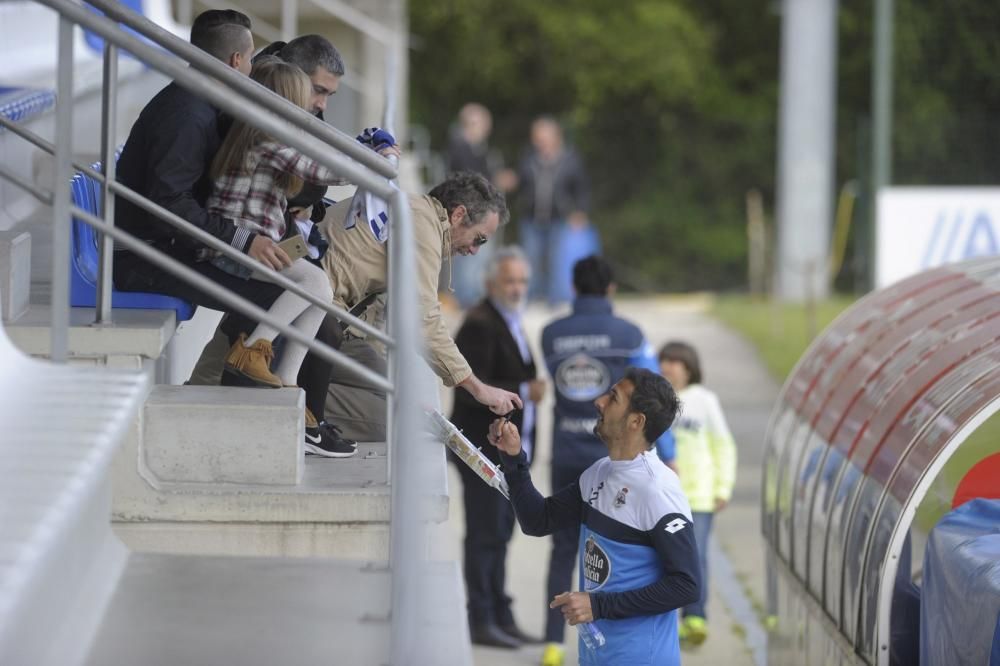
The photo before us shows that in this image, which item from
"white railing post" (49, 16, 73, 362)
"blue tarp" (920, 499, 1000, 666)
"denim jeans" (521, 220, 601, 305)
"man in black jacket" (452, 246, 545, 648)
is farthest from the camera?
"denim jeans" (521, 220, 601, 305)

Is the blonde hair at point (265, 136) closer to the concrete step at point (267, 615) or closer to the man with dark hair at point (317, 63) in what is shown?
the man with dark hair at point (317, 63)

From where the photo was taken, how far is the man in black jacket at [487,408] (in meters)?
7.96

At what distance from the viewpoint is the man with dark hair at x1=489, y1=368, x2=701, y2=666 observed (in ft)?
16.0

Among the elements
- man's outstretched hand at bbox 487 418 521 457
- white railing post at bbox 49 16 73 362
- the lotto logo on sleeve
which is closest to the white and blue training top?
the lotto logo on sleeve

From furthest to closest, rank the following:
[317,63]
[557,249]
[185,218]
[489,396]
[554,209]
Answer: [557,249] → [554,209] → [317,63] → [489,396] → [185,218]

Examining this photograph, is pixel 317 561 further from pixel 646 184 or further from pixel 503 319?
pixel 646 184

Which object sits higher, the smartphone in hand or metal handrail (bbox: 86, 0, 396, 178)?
metal handrail (bbox: 86, 0, 396, 178)

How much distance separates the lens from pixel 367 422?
5.53 meters

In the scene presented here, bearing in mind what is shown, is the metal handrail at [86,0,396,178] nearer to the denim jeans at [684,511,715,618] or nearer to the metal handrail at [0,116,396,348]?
the metal handrail at [0,116,396,348]

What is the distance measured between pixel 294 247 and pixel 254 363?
1.20 feet

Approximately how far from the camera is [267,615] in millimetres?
5043

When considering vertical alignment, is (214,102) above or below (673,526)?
above

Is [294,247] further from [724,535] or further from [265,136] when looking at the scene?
[724,535]

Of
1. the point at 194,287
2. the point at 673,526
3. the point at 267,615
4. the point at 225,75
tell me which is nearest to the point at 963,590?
the point at 673,526
